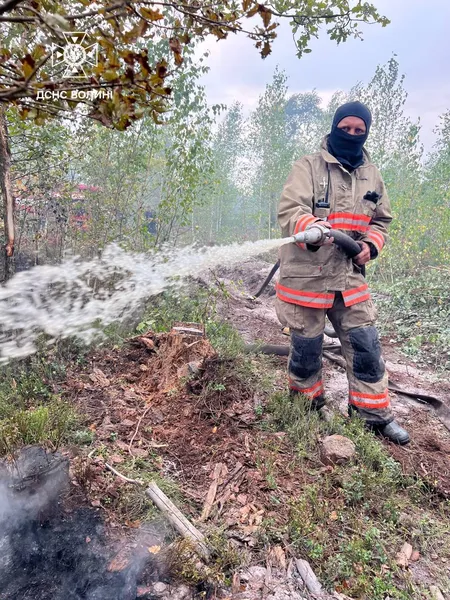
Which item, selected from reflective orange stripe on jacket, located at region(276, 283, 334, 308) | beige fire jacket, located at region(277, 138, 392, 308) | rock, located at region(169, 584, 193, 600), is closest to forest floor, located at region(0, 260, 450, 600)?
rock, located at region(169, 584, 193, 600)

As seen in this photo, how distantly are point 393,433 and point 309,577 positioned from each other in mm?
1524

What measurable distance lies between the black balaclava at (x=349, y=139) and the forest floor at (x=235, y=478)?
210 centimetres

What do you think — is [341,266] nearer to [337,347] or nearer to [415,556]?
[415,556]

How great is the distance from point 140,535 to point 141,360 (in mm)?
2291

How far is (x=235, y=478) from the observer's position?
270 centimetres

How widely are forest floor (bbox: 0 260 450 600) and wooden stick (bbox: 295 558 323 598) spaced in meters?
0.03

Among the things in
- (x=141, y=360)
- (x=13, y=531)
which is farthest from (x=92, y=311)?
(x=13, y=531)

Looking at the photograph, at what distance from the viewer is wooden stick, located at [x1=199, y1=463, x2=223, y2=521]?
2.39 metres

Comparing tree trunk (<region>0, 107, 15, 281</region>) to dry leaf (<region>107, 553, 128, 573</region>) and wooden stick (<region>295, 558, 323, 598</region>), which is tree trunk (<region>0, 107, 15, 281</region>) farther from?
wooden stick (<region>295, 558, 323, 598</region>)

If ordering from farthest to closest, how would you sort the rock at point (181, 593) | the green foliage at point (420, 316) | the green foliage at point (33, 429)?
the green foliage at point (420, 316) < the green foliage at point (33, 429) < the rock at point (181, 593)

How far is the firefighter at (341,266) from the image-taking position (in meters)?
3.12

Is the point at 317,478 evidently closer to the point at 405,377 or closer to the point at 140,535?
the point at 140,535

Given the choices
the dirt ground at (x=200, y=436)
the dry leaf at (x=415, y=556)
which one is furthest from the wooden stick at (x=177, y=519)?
the dry leaf at (x=415, y=556)

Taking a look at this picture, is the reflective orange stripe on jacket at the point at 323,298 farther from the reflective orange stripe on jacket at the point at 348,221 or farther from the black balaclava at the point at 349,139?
the black balaclava at the point at 349,139
